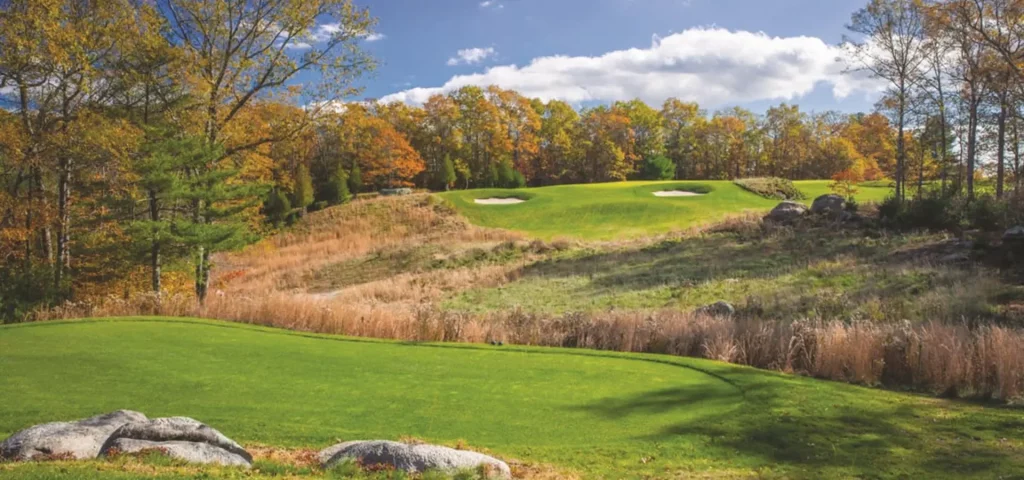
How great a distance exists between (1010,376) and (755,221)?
2139 centimetres

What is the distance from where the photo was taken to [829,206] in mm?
26172

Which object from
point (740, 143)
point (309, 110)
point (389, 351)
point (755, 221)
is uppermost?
point (740, 143)

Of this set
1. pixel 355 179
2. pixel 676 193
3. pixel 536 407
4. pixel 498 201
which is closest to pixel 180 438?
pixel 536 407

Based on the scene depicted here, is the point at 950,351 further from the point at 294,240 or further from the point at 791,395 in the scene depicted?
the point at 294,240

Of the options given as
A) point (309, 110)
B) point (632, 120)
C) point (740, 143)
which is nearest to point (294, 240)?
point (309, 110)

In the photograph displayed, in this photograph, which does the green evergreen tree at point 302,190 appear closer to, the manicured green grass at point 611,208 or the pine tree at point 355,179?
the pine tree at point 355,179

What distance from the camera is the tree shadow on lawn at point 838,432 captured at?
183 inches

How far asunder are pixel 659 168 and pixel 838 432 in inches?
2386

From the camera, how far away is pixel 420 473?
13.5ft

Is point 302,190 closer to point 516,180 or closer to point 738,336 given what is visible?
point 516,180

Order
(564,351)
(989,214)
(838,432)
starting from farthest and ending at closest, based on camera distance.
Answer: (989,214) → (564,351) → (838,432)

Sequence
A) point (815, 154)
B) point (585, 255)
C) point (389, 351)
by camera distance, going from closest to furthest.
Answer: point (389, 351)
point (585, 255)
point (815, 154)

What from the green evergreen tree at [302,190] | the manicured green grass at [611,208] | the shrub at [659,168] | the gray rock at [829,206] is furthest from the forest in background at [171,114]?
the shrub at [659,168]

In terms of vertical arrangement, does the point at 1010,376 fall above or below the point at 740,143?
below
